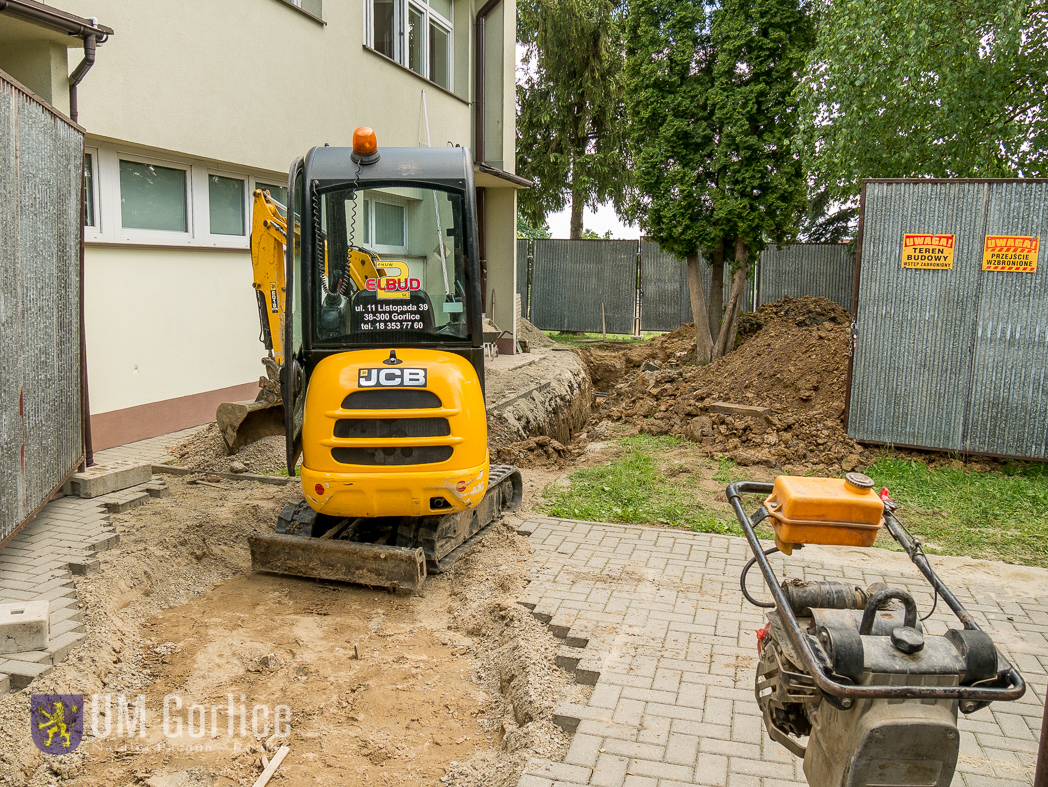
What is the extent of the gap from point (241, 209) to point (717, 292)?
9.54 m

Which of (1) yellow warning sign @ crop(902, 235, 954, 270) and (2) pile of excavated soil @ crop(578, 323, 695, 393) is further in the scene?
(2) pile of excavated soil @ crop(578, 323, 695, 393)

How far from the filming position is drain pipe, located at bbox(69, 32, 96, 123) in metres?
7.25

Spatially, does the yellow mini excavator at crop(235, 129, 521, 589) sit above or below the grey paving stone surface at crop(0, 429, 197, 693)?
above

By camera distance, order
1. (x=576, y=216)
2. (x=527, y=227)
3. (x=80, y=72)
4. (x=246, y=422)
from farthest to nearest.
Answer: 1. (x=527, y=227)
2. (x=576, y=216)
3. (x=246, y=422)
4. (x=80, y=72)

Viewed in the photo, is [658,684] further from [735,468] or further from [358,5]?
[358,5]

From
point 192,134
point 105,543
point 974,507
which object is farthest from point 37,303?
point 974,507

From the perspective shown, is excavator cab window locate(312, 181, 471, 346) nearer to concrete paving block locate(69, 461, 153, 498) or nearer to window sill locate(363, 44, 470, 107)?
concrete paving block locate(69, 461, 153, 498)

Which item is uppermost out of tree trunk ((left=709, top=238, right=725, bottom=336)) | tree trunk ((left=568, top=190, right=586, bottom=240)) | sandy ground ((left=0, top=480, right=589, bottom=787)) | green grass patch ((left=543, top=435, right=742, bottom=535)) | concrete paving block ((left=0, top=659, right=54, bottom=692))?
tree trunk ((left=568, top=190, right=586, bottom=240))

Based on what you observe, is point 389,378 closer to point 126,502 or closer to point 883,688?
point 126,502

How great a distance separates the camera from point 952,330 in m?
9.32

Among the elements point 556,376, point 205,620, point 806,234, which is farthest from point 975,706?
point 806,234

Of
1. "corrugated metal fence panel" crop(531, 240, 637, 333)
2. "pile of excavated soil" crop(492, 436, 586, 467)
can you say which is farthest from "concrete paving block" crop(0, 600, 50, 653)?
"corrugated metal fence panel" crop(531, 240, 637, 333)

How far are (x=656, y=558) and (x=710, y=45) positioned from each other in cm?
1187

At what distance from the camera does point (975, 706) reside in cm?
256
